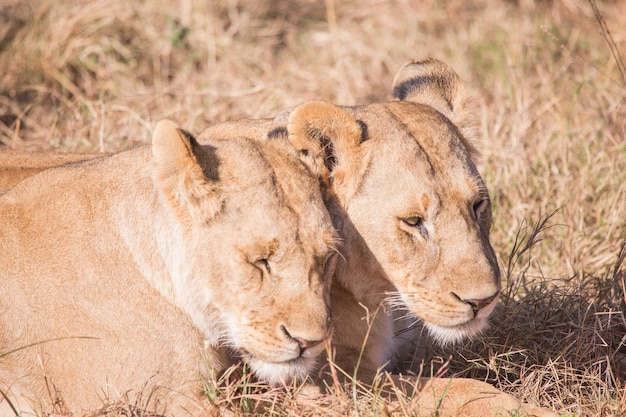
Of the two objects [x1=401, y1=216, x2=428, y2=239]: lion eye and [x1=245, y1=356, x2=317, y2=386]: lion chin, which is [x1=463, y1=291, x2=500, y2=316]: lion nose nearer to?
[x1=401, y1=216, x2=428, y2=239]: lion eye

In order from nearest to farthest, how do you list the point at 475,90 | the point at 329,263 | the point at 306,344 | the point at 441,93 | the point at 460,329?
the point at 306,344
the point at 329,263
the point at 460,329
the point at 441,93
the point at 475,90

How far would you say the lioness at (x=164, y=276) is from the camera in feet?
10.5

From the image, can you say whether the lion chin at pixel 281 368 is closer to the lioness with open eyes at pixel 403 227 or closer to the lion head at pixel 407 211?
the lioness with open eyes at pixel 403 227

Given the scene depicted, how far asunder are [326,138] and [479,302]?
88 centimetres

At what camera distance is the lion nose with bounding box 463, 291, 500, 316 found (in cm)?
351

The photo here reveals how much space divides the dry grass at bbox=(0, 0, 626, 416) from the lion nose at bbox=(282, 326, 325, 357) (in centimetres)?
28

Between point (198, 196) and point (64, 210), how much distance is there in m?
0.64

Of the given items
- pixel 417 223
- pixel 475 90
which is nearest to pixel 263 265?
pixel 417 223

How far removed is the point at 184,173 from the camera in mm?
3199

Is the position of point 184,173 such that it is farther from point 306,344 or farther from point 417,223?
point 417,223

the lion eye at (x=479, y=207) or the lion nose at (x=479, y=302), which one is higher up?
the lion eye at (x=479, y=207)

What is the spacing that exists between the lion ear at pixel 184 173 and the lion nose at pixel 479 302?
105 centimetres

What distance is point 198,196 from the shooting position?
3.24 metres

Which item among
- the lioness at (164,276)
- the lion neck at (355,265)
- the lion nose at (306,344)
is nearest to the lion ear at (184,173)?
the lioness at (164,276)
